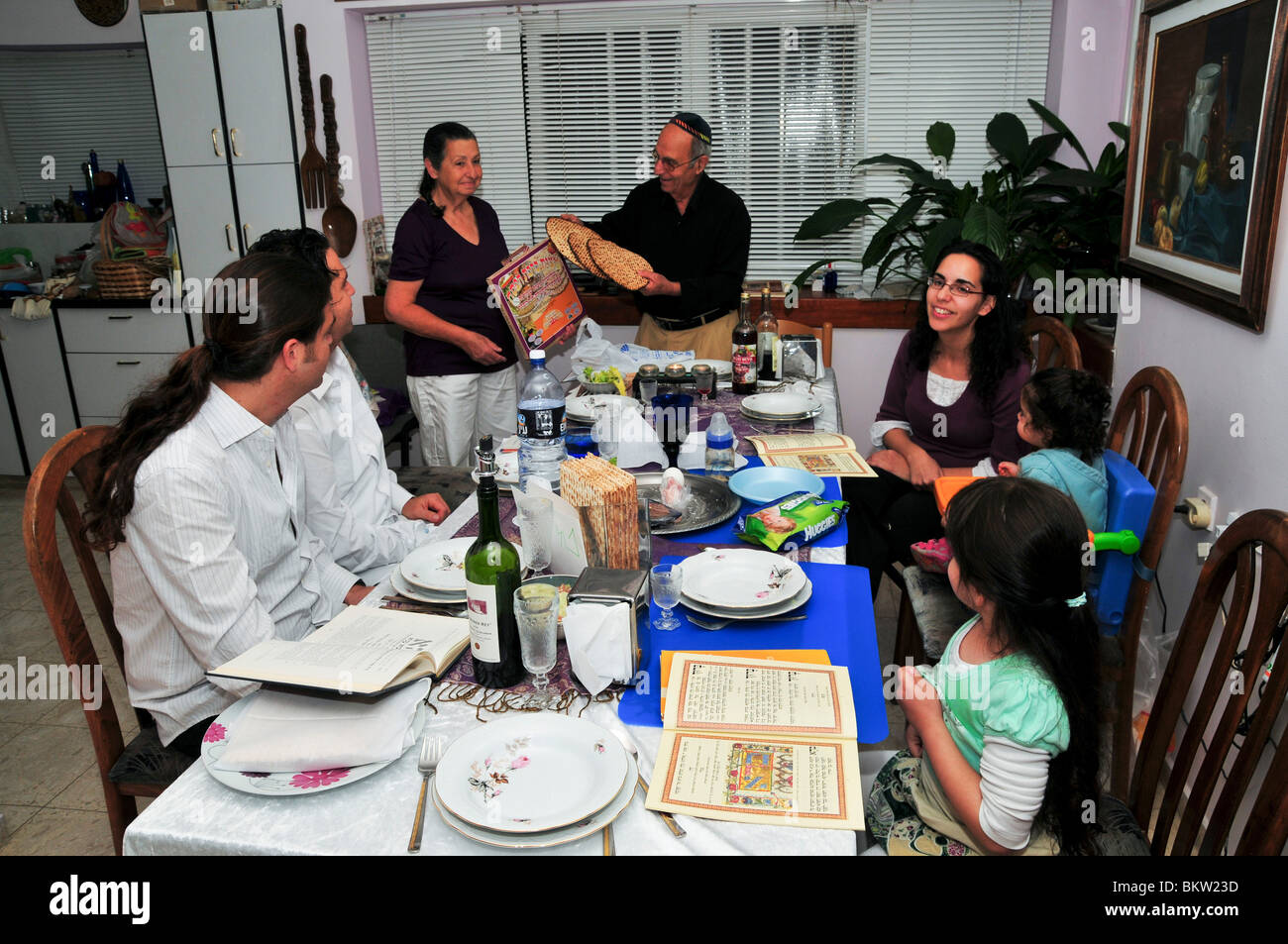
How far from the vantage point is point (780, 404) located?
2.71m

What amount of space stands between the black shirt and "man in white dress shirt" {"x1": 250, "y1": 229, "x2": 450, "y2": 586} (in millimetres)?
1545

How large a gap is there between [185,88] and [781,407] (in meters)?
3.37

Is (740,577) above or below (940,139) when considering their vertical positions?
below

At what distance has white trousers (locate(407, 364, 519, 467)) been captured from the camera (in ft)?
11.3

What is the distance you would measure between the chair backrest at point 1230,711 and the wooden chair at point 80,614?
1.65 m

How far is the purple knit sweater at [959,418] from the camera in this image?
263 cm

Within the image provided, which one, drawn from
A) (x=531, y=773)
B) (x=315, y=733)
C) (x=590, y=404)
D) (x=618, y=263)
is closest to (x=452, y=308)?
(x=618, y=263)

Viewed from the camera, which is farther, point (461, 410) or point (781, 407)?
point (461, 410)

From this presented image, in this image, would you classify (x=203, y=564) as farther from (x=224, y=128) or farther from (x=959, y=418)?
(x=224, y=128)

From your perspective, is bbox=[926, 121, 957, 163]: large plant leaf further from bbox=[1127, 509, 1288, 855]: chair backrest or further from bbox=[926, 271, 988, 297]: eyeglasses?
bbox=[1127, 509, 1288, 855]: chair backrest

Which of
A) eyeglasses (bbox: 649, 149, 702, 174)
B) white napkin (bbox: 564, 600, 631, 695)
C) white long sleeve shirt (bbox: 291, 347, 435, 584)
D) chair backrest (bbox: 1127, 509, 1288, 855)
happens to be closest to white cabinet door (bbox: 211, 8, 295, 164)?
eyeglasses (bbox: 649, 149, 702, 174)
